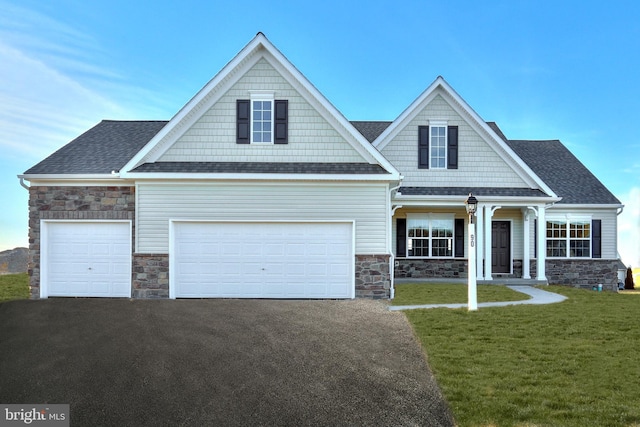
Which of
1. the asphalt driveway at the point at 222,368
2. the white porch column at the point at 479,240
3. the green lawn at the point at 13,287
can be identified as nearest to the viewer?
the asphalt driveway at the point at 222,368

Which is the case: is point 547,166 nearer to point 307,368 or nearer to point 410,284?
point 410,284

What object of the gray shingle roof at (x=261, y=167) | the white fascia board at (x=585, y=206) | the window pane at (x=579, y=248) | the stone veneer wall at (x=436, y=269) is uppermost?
the gray shingle roof at (x=261, y=167)

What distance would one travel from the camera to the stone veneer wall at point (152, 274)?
47.3ft

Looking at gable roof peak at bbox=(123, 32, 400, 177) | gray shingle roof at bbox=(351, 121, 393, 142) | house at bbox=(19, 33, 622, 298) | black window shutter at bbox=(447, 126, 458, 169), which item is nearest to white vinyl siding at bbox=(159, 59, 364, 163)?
house at bbox=(19, 33, 622, 298)

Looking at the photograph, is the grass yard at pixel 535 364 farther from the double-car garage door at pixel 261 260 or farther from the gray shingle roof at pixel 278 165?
the gray shingle roof at pixel 278 165

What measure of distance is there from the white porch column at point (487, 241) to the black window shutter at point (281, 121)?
355 inches

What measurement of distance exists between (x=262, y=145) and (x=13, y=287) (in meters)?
11.6

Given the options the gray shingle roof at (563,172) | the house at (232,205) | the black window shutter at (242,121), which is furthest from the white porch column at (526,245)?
the black window shutter at (242,121)

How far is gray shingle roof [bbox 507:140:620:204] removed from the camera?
22125 millimetres

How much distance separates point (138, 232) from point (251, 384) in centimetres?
883

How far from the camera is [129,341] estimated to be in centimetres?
916

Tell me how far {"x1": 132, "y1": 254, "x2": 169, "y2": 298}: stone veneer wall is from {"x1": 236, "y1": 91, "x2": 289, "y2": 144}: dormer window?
4216mm

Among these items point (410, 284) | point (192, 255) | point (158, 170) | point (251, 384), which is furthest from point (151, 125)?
point (251, 384)

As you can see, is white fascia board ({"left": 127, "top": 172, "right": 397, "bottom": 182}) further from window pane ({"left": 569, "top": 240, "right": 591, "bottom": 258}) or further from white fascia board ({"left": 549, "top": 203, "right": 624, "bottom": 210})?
window pane ({"left": 569, "top": 240, "right": 591, "bottom": 258})
